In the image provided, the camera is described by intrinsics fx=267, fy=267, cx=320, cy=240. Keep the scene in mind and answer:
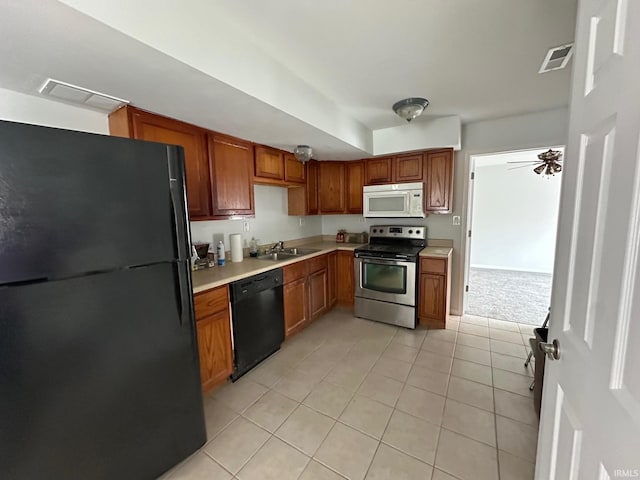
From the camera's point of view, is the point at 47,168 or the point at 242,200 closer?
the point at 47,168

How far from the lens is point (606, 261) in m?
0.60

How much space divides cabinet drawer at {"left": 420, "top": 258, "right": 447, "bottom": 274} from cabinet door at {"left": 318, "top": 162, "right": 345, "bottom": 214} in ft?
4.32

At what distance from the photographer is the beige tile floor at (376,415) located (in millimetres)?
1466

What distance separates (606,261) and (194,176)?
2368 mm

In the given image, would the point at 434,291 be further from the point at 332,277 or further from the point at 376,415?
the point at 376,415

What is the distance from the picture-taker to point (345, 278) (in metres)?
3.61

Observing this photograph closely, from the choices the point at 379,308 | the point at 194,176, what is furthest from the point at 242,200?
the point at 379,308

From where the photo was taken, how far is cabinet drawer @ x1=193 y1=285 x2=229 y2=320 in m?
1.84

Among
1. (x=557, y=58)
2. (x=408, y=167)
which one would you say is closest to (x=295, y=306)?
(x=408, y=167)

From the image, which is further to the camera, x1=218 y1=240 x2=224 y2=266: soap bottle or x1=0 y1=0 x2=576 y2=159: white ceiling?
x1=218 y1=240 x2=224 y2=266: soap bottle

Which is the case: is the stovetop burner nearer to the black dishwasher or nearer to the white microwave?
the white microwave

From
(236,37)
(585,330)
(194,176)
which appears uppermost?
(236,37)

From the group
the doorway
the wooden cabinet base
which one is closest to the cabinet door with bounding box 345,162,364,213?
the wooden cabinet base

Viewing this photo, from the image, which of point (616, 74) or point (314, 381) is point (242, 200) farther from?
point (616, 74)
